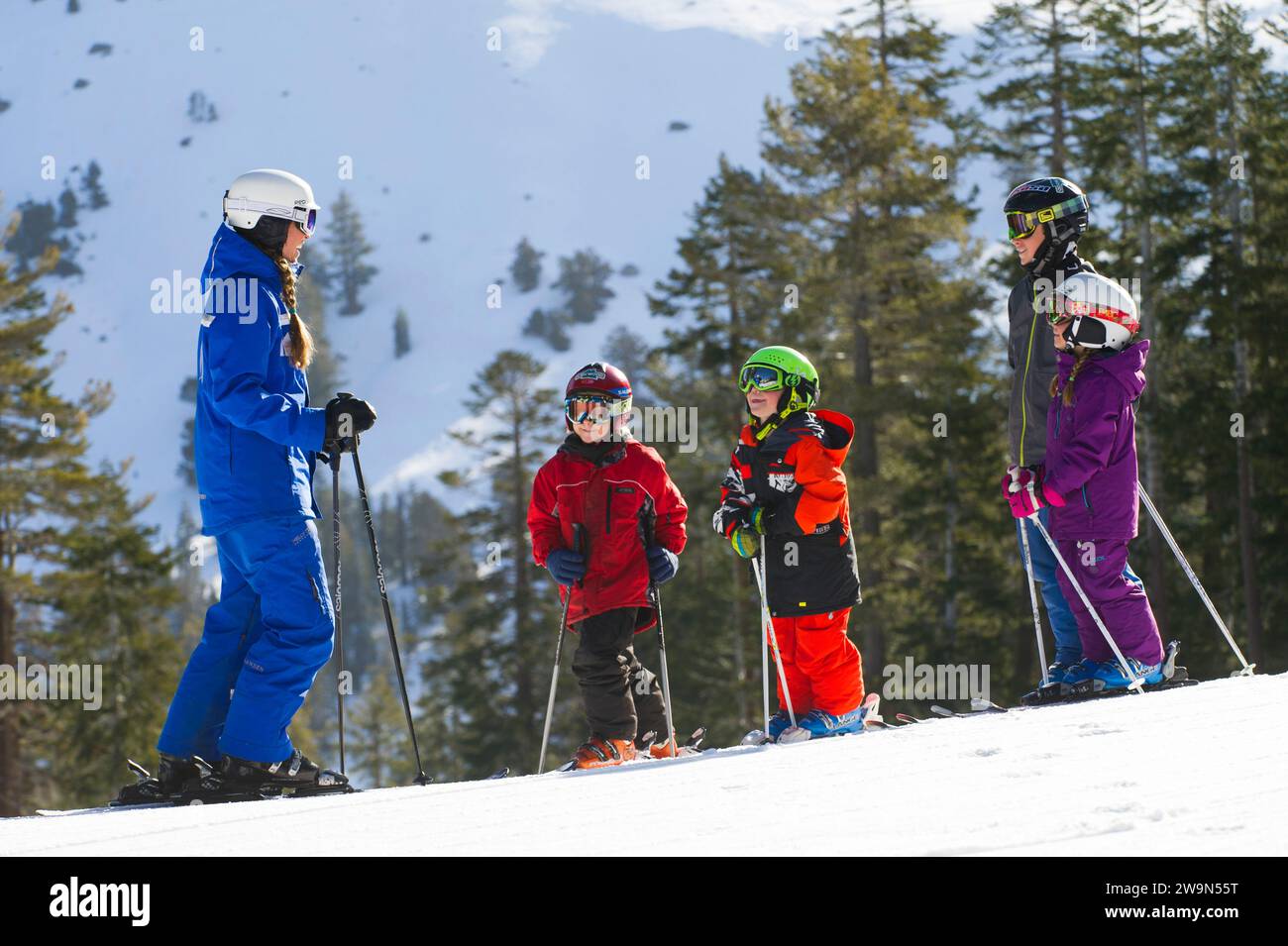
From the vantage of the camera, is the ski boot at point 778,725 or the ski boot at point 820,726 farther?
the ski boot at point 778,725

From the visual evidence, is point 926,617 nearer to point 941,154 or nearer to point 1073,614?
point 941,154

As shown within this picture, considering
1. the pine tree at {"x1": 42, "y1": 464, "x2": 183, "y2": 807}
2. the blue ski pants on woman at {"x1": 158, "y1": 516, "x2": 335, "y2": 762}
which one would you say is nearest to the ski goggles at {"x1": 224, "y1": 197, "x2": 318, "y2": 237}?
the blue ski pants on woman at {"x1": 158, "y1": 516, "x2": 335, "y2": 762}

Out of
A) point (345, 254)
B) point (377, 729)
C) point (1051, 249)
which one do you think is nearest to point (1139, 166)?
point (1051, 249)

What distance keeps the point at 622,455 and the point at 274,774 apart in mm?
2483

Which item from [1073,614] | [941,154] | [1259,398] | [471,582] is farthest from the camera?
[471,582]

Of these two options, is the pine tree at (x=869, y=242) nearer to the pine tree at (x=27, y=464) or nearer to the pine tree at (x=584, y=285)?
the pine tree at (x=27, y=464)

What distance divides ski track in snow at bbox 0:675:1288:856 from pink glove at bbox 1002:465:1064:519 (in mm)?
1465

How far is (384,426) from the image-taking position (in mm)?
160625

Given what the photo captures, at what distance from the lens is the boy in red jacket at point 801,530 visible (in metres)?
6.68

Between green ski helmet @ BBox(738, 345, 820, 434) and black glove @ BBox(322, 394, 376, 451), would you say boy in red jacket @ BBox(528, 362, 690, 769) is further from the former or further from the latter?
black glove @ BBox(322, 394, 376, 451)

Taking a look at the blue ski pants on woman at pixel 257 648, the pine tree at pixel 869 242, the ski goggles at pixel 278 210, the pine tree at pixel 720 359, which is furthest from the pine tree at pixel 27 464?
the ski goggles at pixel 278 210

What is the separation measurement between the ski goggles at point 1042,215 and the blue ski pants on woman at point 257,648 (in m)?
3.94

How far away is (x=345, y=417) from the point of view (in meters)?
5.39
